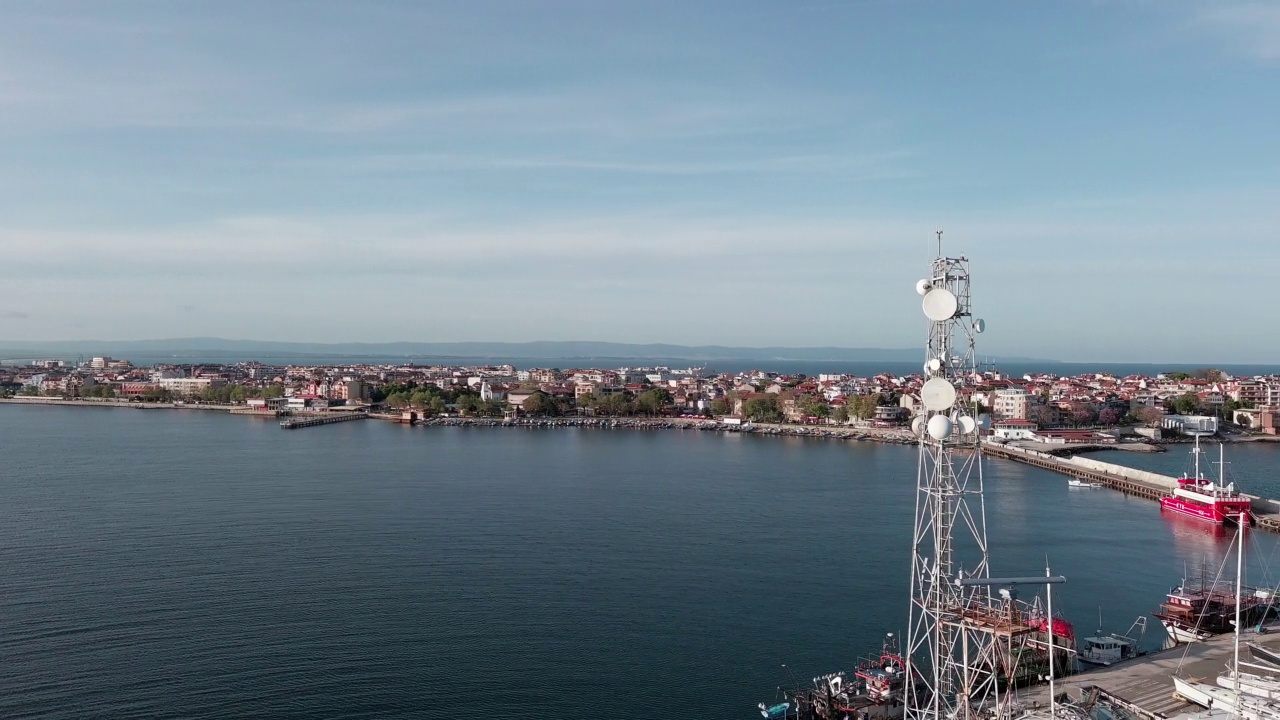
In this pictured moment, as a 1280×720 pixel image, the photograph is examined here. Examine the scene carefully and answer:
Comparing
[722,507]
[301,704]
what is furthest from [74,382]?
[301,704]

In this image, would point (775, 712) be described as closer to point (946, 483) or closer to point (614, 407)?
point (946, 483)

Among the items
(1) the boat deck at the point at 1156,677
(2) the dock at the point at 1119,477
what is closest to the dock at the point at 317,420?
(2) the dock at the point at 1119,477

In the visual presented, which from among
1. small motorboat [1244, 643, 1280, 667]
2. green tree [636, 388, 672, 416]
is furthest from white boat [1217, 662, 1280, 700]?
green tree [636, 388, 672, 416]

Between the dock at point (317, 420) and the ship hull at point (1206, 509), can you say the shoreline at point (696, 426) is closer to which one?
the dock at point (317, 420)

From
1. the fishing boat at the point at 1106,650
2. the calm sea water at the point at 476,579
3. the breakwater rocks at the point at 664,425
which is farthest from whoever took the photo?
the breakwater rocks at the point at 664,425

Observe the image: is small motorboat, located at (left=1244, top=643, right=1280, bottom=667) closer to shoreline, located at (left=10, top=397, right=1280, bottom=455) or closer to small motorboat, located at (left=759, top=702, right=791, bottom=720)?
small motorboat, located at (left=759, top=702, right=791, bottom=720)

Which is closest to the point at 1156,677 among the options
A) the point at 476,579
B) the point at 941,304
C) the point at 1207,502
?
the point at 941,304
